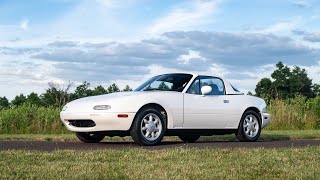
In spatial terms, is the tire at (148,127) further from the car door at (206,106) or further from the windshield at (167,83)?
the windshield at (167,83)

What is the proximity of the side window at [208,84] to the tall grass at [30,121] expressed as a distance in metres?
9.20

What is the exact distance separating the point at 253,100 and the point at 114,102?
147 inches

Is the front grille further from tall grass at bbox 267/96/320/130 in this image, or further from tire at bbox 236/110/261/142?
tall grass at bbox 267/96/320/130

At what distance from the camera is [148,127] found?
433 inches

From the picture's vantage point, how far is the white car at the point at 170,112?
10844 mm

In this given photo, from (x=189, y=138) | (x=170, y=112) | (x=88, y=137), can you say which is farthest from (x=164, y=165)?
(x=189, y=138)

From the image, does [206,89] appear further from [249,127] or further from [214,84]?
[249,127]

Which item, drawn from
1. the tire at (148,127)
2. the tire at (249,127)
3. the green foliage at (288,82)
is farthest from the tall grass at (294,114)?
the green foliage at (288,82)

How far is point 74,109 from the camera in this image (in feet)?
36.8

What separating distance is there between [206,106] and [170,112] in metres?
1.04

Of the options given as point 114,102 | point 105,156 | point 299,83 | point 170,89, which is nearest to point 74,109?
point 114,102

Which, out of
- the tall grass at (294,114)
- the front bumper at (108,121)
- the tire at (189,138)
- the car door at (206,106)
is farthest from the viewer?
the tall grass at (294,114)

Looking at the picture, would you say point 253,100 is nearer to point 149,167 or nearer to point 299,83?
point 149,167

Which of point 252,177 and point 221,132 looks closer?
point 252,177
